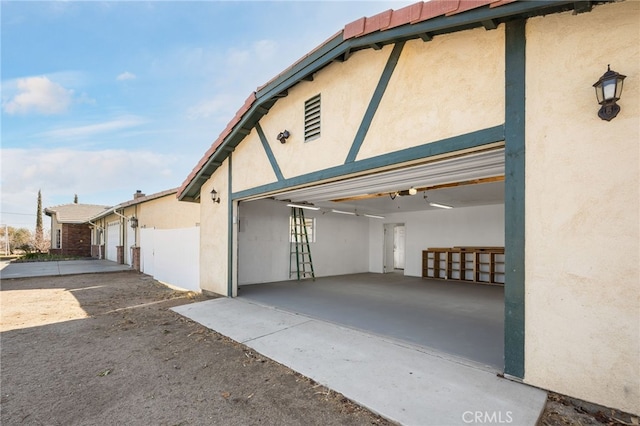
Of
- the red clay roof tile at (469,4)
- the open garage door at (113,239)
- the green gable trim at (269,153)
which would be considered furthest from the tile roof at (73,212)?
the red clay roof tile at (469,4)

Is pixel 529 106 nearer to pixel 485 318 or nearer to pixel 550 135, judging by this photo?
pixel 550 135

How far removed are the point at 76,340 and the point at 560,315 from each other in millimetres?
6628

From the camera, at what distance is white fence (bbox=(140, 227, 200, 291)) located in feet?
29.2

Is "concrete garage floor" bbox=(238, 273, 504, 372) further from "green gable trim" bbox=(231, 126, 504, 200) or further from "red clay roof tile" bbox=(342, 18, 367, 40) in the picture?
"red clay roof tile" bbox=(342, 18, 367, 40)

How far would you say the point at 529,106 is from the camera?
2928 millimetres

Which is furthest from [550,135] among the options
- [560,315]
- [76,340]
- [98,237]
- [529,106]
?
[98,237]

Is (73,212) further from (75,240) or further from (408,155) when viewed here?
(408,155)

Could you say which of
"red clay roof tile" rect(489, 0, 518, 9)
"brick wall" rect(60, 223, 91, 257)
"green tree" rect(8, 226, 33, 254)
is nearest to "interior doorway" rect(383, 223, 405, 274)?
"red clay roof tile" rect(489, 0, 518, 9)

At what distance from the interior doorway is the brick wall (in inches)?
1022

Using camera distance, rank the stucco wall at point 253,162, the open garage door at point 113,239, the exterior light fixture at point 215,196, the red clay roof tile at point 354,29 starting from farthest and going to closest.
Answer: the open garage door at point 113,239
the exterior light fixture at point 215,196
the stucco wall at point 253,162
the red clay roof tile at point 354,29

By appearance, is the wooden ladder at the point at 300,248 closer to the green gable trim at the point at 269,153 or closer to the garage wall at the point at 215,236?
the garage wall at the point at 215,236

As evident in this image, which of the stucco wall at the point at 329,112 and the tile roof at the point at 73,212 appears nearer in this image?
the stucco wall at the point at 329,112

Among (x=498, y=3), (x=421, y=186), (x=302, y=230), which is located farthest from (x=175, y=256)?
(x=498, y=3)

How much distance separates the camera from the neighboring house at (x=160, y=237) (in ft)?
30.5
